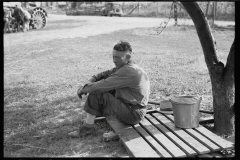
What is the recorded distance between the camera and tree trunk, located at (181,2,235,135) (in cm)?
392

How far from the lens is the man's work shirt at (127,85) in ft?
12.4

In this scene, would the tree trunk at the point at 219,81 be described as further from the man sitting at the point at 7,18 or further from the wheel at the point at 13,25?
the wheel at the point at 13,25

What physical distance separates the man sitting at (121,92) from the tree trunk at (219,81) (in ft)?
3.02

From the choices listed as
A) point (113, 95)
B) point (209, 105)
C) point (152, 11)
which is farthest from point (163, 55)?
point (152, 11)

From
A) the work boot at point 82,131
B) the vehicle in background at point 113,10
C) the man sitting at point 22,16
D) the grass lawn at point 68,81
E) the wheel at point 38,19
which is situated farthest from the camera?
the vehicle in background at point 113,10

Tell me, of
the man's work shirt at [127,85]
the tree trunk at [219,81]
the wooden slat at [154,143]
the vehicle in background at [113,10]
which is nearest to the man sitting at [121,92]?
the man's work shirt at [127,85]

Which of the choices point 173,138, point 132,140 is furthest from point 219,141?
point 132,140

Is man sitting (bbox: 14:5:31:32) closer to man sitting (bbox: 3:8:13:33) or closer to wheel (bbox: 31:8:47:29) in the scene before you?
man sitting (bbox: 3:8:13:33)

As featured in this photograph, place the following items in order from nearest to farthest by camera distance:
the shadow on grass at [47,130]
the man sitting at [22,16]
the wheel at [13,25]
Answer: the shadow on grass at [47,130] → the man sitting at [22,16] → the wheel at [13,25]

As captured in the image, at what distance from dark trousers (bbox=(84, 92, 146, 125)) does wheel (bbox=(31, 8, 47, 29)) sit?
1657 cm

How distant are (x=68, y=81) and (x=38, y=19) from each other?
13693 millimetres

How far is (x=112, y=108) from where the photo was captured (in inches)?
154
